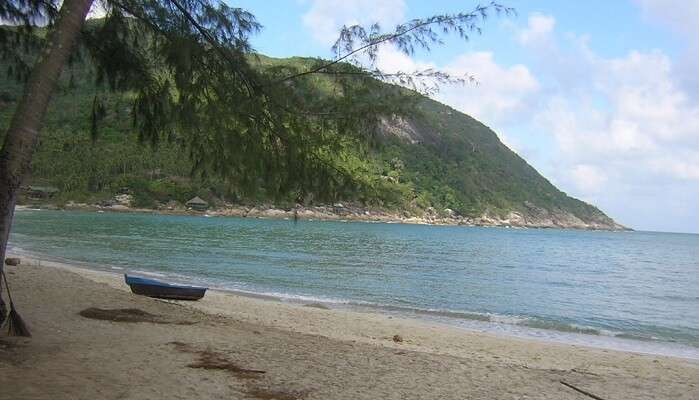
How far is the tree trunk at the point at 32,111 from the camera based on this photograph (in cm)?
517

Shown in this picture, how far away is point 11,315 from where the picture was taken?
6.62 metres

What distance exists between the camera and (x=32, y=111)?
5.27 m

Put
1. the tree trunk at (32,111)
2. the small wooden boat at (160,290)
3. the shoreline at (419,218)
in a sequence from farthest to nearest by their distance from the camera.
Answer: the shoreline at (419,218)
the small wooden boat at (160,290)
the tree trunk at (32,111)

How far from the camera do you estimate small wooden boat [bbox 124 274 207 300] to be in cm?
1336

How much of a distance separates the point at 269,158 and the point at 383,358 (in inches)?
151

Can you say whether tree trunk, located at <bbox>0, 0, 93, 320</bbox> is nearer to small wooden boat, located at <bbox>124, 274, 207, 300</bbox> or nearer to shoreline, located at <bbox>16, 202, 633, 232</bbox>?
small wooden boat, located at <bbox>124, 274, 207, 300</bbox>

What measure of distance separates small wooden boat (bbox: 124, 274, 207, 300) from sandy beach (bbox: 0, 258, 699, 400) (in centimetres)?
30

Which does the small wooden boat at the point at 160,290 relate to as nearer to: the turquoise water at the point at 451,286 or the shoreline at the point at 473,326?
the shoreline at the point at 473,326

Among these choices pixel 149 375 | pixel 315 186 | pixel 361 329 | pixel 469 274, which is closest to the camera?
pixel 149 375

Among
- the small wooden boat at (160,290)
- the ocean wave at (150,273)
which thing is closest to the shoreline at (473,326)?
the small wooden boat at (160,290)

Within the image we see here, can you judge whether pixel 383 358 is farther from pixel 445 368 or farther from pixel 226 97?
pixel 226 97

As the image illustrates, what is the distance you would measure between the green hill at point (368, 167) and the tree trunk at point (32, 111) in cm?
222

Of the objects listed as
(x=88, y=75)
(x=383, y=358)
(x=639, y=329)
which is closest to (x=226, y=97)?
(x=88, y=75)

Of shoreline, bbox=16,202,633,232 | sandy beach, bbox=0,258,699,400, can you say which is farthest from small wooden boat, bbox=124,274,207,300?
shoreline, bbox=16,202,633,232
